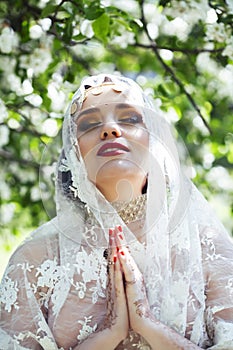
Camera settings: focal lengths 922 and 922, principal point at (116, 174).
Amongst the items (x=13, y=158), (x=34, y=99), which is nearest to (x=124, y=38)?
(x=34, y=99)

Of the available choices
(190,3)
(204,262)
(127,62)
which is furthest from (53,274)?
(127,62)

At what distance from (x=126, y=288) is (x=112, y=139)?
1.21ft

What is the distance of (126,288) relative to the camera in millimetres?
2125

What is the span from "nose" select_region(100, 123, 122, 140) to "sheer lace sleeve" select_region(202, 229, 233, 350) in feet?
1.14

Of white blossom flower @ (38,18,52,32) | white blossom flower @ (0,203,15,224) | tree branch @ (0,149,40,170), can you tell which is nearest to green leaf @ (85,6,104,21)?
white blossom flower @ (38,18,52,32)

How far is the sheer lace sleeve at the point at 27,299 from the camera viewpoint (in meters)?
2.24

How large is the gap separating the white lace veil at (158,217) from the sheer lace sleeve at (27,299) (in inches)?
2.9

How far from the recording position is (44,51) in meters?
3.55

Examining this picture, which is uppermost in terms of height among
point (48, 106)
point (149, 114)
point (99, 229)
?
point (149, 114)

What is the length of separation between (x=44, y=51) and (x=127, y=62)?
162 cm

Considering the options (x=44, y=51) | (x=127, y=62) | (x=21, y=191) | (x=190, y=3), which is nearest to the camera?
(x=190, y=3)

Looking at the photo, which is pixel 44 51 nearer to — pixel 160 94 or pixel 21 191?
pixel 160 94

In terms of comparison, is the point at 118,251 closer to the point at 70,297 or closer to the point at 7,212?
the point at 70,297

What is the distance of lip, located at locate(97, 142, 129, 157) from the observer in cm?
222
